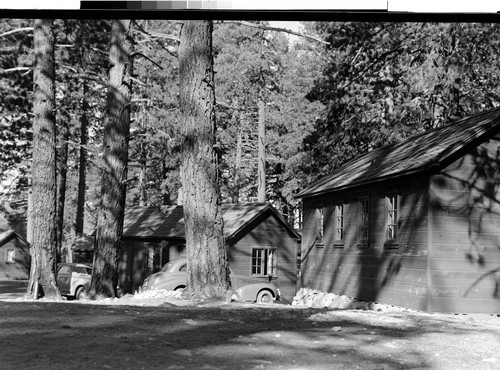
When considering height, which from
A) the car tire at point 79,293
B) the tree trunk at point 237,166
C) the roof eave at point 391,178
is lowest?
the car tire at point 79,293

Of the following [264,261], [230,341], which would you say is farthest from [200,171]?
[264,261]

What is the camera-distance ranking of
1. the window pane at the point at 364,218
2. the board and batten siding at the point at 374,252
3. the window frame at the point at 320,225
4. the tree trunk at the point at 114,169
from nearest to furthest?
the board and batten siding at the point at 374,252 < the tree trunk at the point at 114,169 < the window pane at the point at 364,218 < the window frame at the point at 320,225

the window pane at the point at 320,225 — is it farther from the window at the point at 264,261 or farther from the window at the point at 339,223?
the window at the point at 264,261

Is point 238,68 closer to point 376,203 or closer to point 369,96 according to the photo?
point 369,96

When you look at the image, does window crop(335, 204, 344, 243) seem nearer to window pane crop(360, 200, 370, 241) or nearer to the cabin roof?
window pane crop(360, 200, 370, 241)

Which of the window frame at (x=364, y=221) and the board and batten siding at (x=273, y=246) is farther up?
the window frame at (x=364, y=221)

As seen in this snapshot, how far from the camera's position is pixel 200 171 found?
1206 cm

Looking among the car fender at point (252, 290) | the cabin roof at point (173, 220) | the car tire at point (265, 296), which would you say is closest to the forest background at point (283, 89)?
the cabin roof at point (173, 220)

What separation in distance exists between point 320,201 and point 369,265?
5444 mm

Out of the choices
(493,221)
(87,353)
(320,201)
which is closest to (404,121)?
(320,201)

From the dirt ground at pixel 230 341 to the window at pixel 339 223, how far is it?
14278 millimetres

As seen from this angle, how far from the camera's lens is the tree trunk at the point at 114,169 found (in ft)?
67.8

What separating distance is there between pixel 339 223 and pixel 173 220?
576 inches

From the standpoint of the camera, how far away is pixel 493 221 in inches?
696
